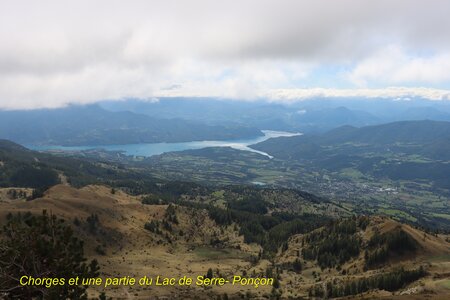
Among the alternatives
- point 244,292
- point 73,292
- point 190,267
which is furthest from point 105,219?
point 73,292

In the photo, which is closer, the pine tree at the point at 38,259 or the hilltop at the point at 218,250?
the pine tree at the point at 38,259

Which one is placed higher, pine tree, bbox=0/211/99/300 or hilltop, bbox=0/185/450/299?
pine tree, bbox=0/211/99/300

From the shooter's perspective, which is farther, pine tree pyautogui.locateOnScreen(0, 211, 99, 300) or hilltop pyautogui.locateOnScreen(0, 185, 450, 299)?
hilltop pyautogui.locateOnScreen(0, 185, 450, 299)

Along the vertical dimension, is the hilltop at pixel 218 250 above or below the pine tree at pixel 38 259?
below

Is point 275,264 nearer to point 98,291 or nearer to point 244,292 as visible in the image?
point 244,292

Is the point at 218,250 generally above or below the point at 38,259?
below

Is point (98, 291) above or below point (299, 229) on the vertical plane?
above

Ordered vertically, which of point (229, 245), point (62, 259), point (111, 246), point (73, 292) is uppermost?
point (62, 259)

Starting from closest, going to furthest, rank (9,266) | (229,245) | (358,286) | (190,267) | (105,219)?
1. (9,266)
2. (358,286)
3. (190,267)
4. (105,219)
5. (229,245)

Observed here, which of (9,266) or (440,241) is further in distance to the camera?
(440,241)

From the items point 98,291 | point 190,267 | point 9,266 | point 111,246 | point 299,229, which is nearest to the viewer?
point 9,266

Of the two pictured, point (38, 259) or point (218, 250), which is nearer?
point (38, 259)
